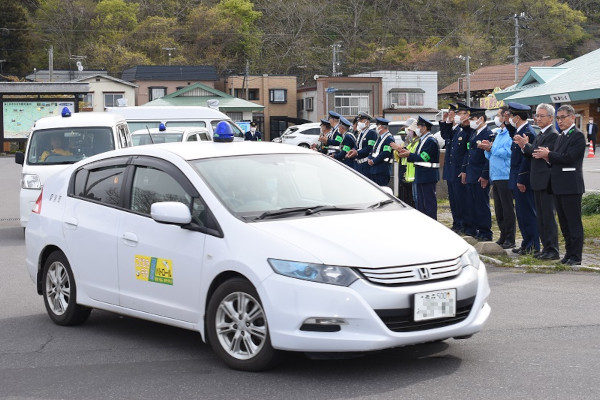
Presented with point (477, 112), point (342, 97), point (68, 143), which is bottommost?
point (68, 143)

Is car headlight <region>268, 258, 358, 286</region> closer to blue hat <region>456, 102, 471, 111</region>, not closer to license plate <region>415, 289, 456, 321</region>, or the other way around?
license plate <region>415, 289, 456, 321</region>

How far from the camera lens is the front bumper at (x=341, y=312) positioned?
5555 millimetres

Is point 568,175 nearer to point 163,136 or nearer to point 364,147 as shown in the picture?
point 364,147

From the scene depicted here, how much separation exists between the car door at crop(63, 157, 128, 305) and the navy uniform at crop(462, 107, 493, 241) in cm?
710

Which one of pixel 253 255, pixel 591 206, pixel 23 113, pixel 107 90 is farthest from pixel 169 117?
pixel 107 90

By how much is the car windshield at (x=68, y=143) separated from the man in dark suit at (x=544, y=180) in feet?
24.0

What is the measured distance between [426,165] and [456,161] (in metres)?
0.52

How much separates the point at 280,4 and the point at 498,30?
91.2ft

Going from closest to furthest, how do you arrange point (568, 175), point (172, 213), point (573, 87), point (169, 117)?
point (172, 213), point (568, 175), point (573, 87), point (169, 117)

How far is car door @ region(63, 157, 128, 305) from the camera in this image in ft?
23.7

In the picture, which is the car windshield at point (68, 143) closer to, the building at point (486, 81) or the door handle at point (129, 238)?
the door handle at point (129, 238)

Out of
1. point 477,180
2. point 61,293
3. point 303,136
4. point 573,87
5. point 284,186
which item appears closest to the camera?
point 284,186

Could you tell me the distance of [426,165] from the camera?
47.5ft

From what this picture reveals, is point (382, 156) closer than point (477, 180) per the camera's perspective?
No
